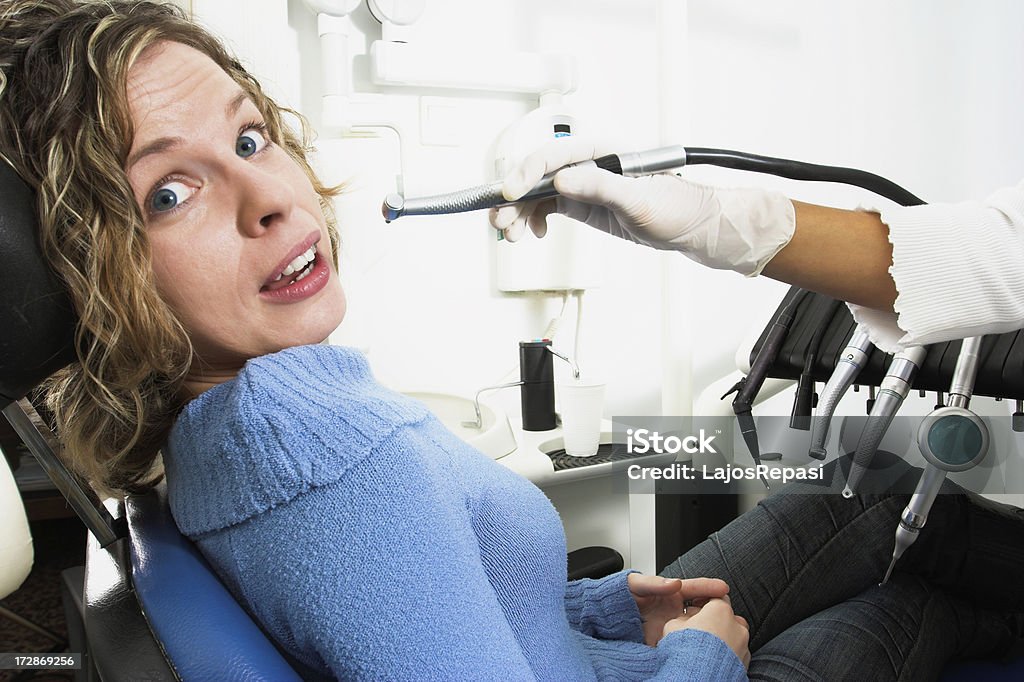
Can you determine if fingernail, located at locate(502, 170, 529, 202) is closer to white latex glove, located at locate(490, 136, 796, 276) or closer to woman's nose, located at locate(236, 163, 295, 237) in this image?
white latex glove, located at locate(490, 136, 796, 276)

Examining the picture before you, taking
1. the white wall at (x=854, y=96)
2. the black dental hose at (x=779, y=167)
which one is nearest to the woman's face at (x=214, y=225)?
the black dental hose at (x=779, y=167)

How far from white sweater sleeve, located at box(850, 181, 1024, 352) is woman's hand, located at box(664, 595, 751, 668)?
37cm

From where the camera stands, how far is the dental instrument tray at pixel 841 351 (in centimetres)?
90

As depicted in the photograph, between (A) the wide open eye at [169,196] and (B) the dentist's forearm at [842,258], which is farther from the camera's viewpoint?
(B) the dentist's forearm at [842,258]

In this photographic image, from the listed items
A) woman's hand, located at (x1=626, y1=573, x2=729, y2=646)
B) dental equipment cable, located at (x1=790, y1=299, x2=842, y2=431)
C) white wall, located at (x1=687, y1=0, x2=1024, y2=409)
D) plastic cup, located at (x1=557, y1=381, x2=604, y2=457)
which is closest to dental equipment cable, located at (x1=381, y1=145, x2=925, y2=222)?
dental equipment cable, located at (x1=790, y1=299, x2=842, y2=431)

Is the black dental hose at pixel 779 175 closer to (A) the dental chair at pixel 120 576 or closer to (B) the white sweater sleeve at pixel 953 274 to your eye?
(B) the white sweater sleeve at pixel 953 274

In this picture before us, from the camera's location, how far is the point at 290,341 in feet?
2.10

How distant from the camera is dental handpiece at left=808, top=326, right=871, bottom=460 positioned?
96 centimetres

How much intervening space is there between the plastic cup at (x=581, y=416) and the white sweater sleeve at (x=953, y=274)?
66 cm

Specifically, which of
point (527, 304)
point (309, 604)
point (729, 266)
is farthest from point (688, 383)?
point (309, 604)

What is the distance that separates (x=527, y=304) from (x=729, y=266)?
0.94 metres

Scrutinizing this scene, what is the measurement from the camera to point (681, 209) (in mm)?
743

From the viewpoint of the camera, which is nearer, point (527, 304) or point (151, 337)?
point (151, 337)

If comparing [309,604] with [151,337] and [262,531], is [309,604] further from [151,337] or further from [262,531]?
[151,337]
